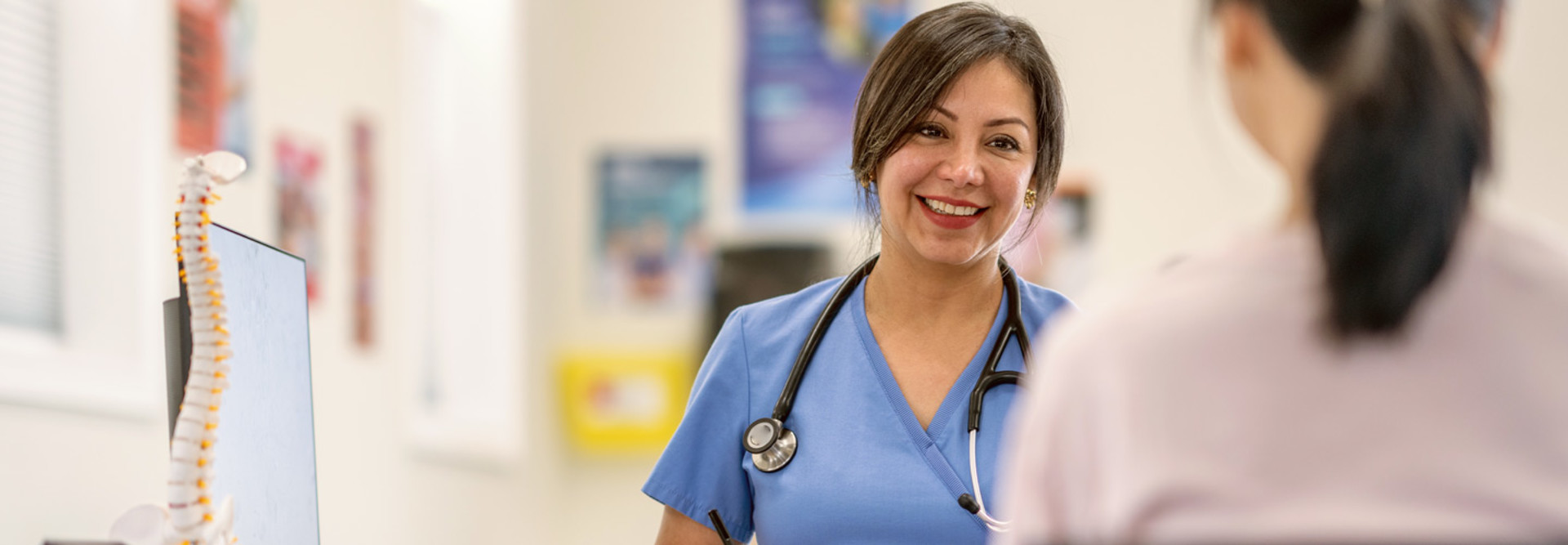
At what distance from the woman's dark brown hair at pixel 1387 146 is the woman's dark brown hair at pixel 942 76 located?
851mm

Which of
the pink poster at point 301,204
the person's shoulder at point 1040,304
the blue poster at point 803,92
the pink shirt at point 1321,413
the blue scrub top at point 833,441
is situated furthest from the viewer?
the blue poster at point 803,92

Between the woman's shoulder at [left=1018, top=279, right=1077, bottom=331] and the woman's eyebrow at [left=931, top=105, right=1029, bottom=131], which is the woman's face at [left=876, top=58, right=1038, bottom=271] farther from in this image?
the woman's shoulder at [left=1018, top=279, right=1077, bottom=331]

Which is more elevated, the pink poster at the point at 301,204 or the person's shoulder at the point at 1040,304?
A: the pink poster at the point at 301,204

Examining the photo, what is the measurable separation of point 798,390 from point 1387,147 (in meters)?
0.99

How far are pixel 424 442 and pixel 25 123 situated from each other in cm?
149

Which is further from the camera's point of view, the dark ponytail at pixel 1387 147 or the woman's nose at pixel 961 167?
the woman's nose at pixel 961 167

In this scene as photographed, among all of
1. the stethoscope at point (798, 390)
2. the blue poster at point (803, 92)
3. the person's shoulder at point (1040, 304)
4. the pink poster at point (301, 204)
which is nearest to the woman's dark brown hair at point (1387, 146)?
the stethoscope at point (798, 390)

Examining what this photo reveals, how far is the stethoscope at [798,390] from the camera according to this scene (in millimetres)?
1465

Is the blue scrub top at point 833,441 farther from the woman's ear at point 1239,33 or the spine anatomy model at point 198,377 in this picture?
the woman's ear at point 1239,33

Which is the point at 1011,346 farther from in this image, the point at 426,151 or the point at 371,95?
the point at 426,151

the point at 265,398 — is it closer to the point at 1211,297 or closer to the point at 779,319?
the point at 779,319

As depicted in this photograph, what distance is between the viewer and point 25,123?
1930mm

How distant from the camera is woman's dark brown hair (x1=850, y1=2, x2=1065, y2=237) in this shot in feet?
5.05

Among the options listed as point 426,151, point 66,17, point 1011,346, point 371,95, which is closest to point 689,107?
point 426,151
